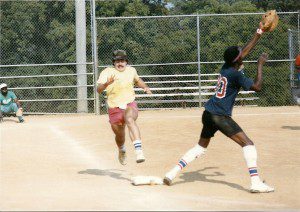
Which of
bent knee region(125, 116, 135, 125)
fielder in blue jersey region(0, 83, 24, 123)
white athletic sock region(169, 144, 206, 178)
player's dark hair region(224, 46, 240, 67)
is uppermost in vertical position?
player's dark hair region(224, 46, 240, 67)

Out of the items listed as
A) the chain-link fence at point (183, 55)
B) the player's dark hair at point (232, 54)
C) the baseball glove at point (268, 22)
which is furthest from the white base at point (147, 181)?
the chain-link fence at point (183, 55)

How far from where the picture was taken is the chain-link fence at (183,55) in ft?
87.9

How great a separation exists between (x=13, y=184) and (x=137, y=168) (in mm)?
2339

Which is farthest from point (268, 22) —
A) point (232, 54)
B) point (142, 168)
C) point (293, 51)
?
point (293, 51)

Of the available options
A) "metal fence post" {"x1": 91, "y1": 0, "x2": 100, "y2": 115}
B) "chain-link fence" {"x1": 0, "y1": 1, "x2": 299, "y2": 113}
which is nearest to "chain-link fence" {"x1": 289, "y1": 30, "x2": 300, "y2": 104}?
"chain-link fence" {"x1": 0, "y1": 1, "x2": 299, "y2": 113}

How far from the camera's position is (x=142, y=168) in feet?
39.3

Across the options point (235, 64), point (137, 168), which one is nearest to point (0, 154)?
point (137, 168)

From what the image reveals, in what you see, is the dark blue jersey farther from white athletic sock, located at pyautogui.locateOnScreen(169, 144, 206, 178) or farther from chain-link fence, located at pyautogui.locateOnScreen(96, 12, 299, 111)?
chain-link fence, located at pyautogui.locateOnScreen(96, 12, 299, 111)

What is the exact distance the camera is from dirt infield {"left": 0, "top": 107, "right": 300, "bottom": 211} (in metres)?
8.82

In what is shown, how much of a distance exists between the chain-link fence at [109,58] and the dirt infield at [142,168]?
5047mm

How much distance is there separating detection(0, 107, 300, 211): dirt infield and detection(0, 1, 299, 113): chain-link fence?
505 centimetres

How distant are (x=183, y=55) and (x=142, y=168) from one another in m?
19.4

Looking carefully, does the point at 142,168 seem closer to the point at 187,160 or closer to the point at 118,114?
the point at 118,114

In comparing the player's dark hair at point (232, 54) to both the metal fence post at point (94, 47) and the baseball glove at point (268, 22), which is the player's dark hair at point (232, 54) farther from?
the metal fence post at point (94, 47)
